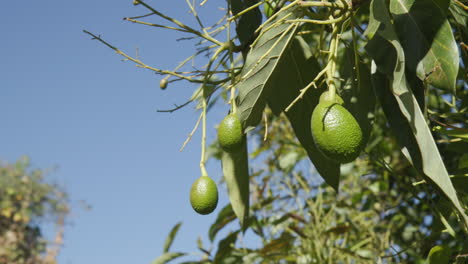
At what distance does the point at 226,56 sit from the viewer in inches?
44.5

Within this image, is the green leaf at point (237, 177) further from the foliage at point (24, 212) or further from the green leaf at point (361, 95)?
the foliage at point (24, 212)

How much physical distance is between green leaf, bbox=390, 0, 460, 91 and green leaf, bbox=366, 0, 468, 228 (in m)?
0.05

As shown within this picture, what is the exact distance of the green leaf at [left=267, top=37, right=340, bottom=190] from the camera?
3.69ft

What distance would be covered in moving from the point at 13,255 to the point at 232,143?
6668mm

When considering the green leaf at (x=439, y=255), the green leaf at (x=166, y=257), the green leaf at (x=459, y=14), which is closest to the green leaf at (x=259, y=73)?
the green leaf at (x=459, y=14)

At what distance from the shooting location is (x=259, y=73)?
979 mm

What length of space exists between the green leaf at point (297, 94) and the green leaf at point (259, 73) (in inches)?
5.2

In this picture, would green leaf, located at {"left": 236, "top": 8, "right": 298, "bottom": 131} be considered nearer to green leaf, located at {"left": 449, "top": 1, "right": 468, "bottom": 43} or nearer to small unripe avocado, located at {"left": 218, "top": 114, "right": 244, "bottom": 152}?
small unripe avocado, located at {"left": 218, "top": 114, "right": 244, "bottom": 152}

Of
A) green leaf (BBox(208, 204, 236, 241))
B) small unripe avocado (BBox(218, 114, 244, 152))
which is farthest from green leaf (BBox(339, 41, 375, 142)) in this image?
green leaf (BBox(208, 204, 236, 241))

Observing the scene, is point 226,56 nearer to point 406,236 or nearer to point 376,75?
point 376,75

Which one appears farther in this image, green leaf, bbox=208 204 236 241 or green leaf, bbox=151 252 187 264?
green leaf, bbox=208 204 236 241

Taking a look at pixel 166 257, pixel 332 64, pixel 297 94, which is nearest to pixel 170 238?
pixel 166 257

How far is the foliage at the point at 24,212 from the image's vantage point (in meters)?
6.95

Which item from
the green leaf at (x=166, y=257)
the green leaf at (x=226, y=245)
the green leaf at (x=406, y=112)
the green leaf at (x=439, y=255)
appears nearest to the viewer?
the green leaf at (x=406, y=112)
